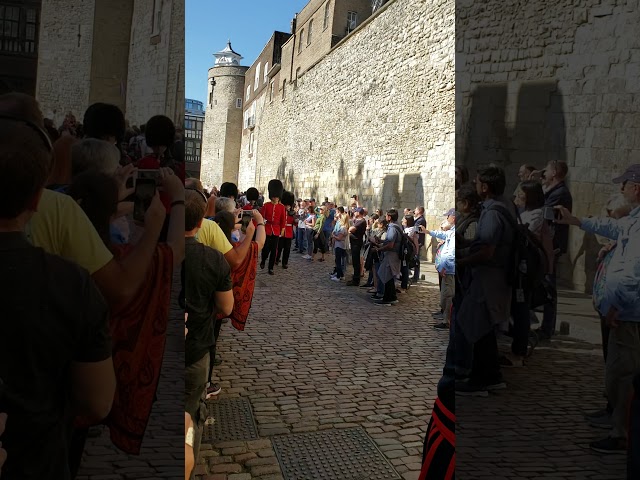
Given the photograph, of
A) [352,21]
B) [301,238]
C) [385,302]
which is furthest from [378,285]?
[352,21]

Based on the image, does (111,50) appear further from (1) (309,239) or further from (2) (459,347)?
(1) (309,239)

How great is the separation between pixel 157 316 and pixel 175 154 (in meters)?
0.25

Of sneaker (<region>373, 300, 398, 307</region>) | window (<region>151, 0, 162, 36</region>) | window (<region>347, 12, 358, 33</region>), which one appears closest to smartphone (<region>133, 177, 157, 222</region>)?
window (<region>151, 0, 162, 36</region>)

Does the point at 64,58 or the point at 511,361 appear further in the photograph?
the point at 511,361

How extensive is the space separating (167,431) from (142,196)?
0.36 metres

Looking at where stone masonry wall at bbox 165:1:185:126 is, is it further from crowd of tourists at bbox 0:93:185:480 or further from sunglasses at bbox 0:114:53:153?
sunglasses at bbox 0:114:53:153

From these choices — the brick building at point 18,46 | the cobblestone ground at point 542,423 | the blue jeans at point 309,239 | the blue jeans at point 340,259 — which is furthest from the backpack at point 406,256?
the brick building at point 18,46

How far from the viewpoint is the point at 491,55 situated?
81cm

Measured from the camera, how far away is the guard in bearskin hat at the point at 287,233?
1868mm

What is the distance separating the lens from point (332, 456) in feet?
3.40

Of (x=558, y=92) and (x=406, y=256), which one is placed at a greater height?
(x=558, y=92)

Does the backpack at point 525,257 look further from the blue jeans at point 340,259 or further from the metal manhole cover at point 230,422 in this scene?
the blue jeans at point 340,259

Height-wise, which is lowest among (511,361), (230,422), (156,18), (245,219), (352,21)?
(230,422)

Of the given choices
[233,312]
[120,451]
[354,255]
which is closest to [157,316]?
[120,451]
